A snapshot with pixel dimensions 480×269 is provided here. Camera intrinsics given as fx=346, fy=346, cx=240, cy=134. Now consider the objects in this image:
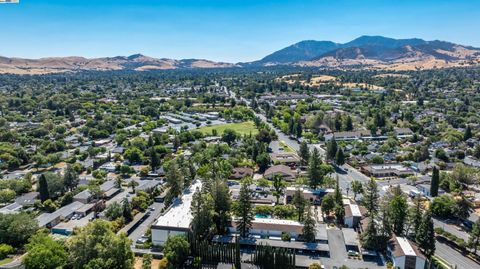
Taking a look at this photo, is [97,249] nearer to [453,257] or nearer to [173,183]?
[173,183]

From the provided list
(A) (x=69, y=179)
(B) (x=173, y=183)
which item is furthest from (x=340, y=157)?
(A) (x=69, y=179)

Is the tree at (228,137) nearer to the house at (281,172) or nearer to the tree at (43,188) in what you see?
the house at (281,172)

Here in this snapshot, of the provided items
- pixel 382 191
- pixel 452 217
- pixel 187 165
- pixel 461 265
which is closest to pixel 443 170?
pixel 382 191

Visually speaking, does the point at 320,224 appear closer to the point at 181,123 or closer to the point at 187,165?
the point at 187,165

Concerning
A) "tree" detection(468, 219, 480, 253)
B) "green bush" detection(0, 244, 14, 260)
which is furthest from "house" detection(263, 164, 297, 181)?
"green bush" detection(0, 244, 14, 260)

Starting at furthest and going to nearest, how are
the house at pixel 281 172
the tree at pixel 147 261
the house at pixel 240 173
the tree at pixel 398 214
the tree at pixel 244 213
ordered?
the house at pixel 240 173, the house at pixel 281 172, the tree at pixel 244 213, the tree at pixel 398 214, the tree at pixel 147 261

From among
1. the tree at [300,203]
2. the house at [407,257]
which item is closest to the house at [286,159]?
the tree at [300,203]

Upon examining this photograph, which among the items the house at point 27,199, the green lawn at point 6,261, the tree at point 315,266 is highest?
the tree at point 315,266
